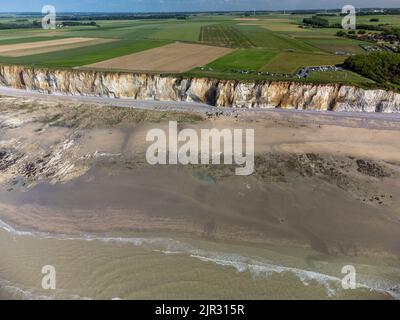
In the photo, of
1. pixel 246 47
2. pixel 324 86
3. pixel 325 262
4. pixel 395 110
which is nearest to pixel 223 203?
pixel 325 262

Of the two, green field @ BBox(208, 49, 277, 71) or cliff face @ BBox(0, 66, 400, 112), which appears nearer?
cliff face @ BBox(0, 66, 400, 112)

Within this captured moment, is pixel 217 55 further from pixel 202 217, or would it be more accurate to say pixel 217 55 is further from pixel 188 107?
pixel 202 217

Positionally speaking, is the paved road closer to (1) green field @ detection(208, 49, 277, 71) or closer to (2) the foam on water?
(1) green field @ detection(208, 49, 277, 71)

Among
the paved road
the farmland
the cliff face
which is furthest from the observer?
the farmland

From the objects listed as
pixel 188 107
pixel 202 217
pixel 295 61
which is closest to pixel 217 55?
pixel 295 61

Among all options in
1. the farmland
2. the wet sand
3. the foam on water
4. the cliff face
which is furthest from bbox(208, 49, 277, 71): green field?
the foam on water

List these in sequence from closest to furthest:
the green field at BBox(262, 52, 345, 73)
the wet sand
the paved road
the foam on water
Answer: the foam on water, the wet sand, the paved road, the green field at BBox(262, 52, 345, 73)
